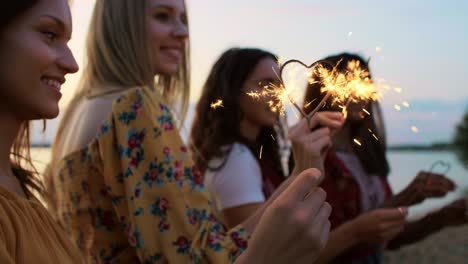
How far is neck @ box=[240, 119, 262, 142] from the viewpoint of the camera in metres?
2.51

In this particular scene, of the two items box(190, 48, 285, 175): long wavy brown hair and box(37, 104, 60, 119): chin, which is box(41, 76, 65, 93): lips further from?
box(190, 48, 285, 175): long wavy brown hair

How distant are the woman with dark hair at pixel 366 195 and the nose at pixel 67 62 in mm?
1009

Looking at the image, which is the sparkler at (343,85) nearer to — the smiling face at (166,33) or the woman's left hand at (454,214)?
the smiling face at (166,33)

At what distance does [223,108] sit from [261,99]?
188 millimetres

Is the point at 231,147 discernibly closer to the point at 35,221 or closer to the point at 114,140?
the point at 114,140

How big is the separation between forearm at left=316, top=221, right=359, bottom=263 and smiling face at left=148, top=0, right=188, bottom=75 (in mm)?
1013

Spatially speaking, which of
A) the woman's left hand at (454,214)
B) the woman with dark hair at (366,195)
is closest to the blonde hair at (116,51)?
the woman with dark hair at (366,195)

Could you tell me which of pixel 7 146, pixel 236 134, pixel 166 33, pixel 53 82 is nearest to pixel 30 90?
pixel 53 82

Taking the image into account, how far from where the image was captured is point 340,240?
7.68 ft

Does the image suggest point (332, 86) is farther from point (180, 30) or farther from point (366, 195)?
point (366, 195)

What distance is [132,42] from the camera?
1.86m

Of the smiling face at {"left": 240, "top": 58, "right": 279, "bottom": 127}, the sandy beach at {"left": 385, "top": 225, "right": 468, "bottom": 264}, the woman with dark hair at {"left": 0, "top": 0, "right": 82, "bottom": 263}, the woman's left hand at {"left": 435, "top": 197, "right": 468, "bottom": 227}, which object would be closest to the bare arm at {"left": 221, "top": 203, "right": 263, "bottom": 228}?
the smiling face at {"left": 240, "top": 58, "right": 279, "bottom": 127}

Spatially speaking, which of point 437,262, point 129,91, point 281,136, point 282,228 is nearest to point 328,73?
point 282,228

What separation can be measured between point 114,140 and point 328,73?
0.70 meters
